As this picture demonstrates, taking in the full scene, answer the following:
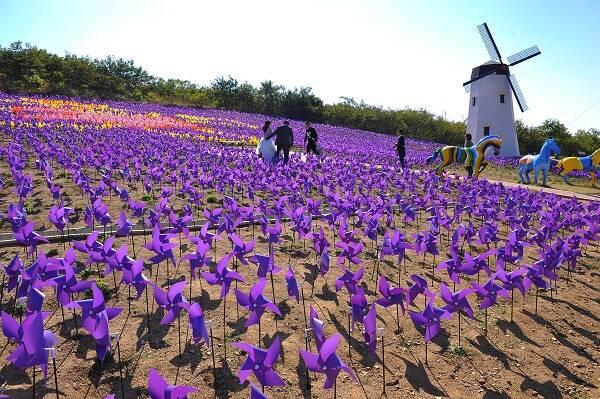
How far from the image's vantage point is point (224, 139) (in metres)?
22.9

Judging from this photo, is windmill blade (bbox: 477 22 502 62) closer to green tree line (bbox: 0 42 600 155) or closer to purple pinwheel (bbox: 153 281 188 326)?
green tree line (bbox: 0 42 600 155)

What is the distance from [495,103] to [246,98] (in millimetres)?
24584

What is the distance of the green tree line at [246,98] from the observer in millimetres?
38219

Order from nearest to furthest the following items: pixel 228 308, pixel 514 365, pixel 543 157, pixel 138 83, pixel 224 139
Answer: pixel 514 365, pixel 228 308, pixel 543 157, pixel 224 139, pixel 138 83

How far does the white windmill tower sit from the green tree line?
7.61 meters

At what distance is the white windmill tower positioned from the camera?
36281 millimetres

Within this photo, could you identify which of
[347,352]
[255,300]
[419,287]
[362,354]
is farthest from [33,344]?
[419,287]

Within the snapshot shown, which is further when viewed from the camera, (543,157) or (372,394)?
(543,157)

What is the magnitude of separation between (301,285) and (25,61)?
134 ft

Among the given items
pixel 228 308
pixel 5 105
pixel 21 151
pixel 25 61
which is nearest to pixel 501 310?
pixel 228 308

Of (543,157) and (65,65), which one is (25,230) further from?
(65,65)

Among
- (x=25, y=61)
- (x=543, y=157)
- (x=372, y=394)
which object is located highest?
(x=25, y=61)

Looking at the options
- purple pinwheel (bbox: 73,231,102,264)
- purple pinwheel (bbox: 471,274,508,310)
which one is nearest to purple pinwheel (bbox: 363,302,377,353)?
purple pinwheel (bbox: 471,274,508,310)

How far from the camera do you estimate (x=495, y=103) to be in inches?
1437
